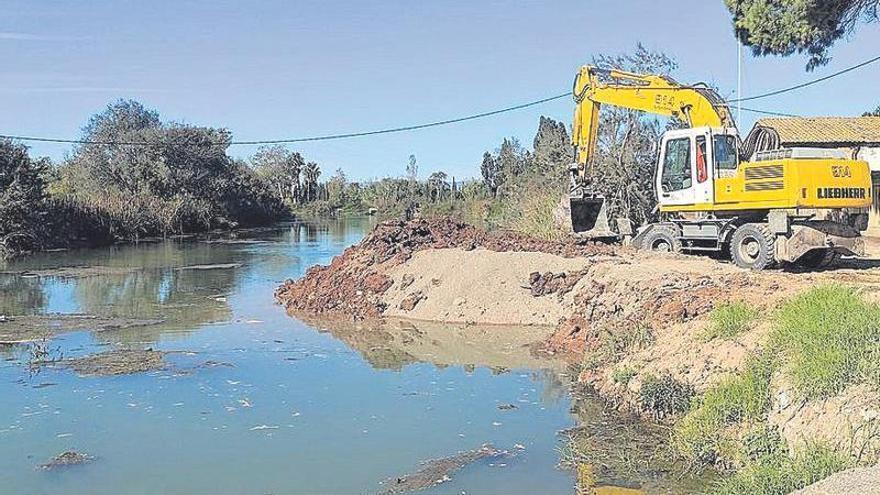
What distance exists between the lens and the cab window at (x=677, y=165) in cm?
1658

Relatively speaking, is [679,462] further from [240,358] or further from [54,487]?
[240,358]

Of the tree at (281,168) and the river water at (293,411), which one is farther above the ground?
the tree at (281,168)

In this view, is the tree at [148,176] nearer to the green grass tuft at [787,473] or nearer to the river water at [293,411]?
the river water at [293,411]

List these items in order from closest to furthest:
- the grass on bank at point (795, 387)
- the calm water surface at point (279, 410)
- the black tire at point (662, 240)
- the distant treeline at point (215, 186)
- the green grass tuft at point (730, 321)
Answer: the grass on bank at point (795, 387), the calm water surface at point (279, 410), the green grass tuft at point (730, 321), the black tire at point (662, 240), the distant treeline at point (215, 186)

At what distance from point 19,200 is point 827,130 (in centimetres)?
3317

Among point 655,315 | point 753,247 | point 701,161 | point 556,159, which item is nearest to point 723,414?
point 655,315

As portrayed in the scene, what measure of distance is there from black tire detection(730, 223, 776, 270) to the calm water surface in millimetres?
4539

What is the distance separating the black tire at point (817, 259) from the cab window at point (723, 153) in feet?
6.99

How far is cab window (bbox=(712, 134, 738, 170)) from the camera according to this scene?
1614cm

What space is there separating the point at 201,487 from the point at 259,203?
5989cm

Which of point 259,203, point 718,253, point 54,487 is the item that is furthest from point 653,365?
point 259,203

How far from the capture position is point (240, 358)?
42.1 ft

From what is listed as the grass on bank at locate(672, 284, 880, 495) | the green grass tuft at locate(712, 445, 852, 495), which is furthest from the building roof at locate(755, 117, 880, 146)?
the green grass tuft at locate(712, 445, 852, 495)

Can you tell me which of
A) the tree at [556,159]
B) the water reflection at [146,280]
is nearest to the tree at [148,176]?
the water reflection at [146,280]
